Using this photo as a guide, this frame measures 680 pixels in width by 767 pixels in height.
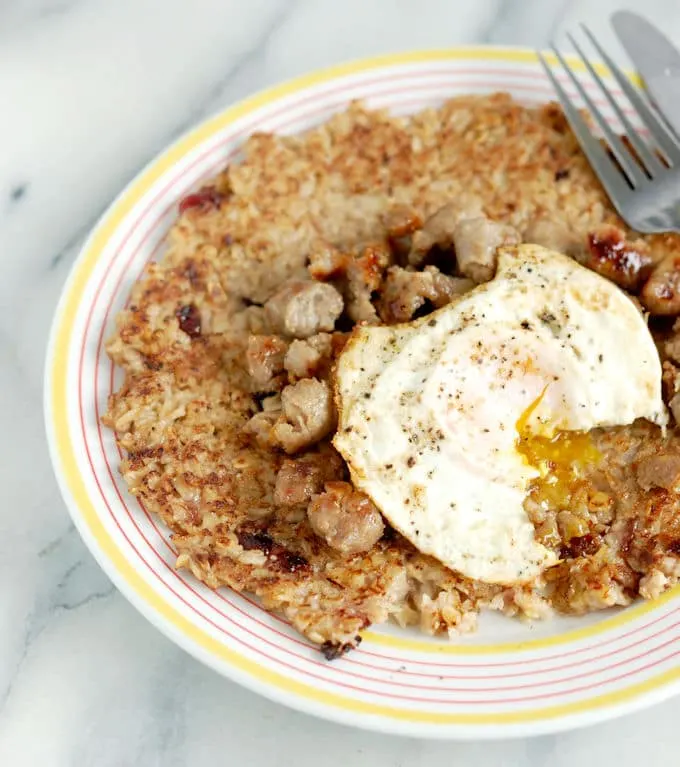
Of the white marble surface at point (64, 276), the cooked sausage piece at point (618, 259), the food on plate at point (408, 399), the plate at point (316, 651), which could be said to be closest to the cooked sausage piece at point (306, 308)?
the food on plate at point (408, 399)

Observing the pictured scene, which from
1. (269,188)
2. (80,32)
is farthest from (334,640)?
(80,32)

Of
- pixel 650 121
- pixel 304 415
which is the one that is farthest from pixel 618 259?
pixel 304 415

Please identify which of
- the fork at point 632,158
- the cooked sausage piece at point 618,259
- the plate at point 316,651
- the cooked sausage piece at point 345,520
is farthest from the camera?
the fork at point 632,158

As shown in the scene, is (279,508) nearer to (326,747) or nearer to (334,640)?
(334,640)

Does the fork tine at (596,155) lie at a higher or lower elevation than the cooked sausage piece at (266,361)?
lower

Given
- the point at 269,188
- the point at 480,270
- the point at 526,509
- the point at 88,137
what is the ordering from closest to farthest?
the point at 526,509
the point at 480,270
the point at 269,188
the point at 88,137

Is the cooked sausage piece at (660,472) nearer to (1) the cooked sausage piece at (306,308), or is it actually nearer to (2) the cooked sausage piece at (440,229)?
(2) the cooked sausage piece at (440,229)

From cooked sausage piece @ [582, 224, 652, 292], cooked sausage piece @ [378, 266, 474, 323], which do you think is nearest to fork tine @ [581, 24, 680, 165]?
cooked sausage piece @ [582, 224, 652, 292]

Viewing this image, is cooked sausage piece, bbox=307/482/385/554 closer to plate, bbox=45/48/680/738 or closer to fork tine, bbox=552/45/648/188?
plate, bbox=45/48/680/738

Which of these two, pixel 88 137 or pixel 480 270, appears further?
pixel 88 137
